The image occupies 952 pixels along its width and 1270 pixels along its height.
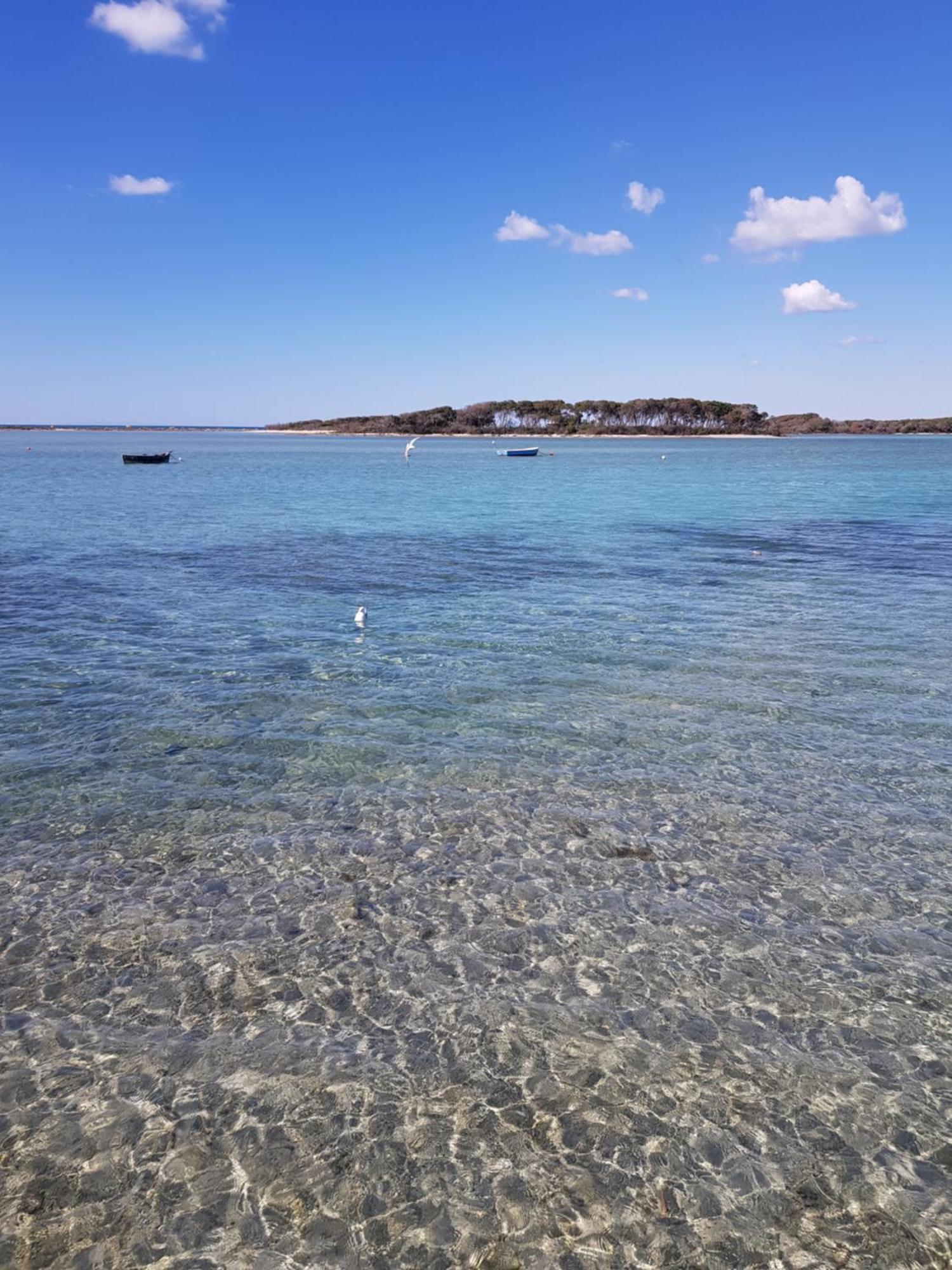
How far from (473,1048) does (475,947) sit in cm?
124

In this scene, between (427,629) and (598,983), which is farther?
(427,629)

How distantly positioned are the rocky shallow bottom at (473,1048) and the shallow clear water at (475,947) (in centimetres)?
3

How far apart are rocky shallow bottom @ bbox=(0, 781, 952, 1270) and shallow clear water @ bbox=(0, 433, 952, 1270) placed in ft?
0.10

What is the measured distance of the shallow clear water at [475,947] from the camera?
502cm

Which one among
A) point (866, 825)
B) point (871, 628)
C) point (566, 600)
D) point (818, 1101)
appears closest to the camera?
point (818, 1101)

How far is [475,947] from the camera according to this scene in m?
7.46

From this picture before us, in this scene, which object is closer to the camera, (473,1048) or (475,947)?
(473,1048)

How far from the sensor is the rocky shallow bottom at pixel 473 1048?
16.1 ft

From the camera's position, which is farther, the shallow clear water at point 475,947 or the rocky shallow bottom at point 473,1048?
the shallow clear water at point 475,947

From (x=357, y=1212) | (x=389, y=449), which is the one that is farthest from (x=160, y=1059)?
(x=389, y=449)

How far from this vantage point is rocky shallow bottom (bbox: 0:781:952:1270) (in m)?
4.89

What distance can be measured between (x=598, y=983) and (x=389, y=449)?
177 m

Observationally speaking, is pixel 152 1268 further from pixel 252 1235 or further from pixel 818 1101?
pixel 818 1101

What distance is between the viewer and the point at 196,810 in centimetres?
995
